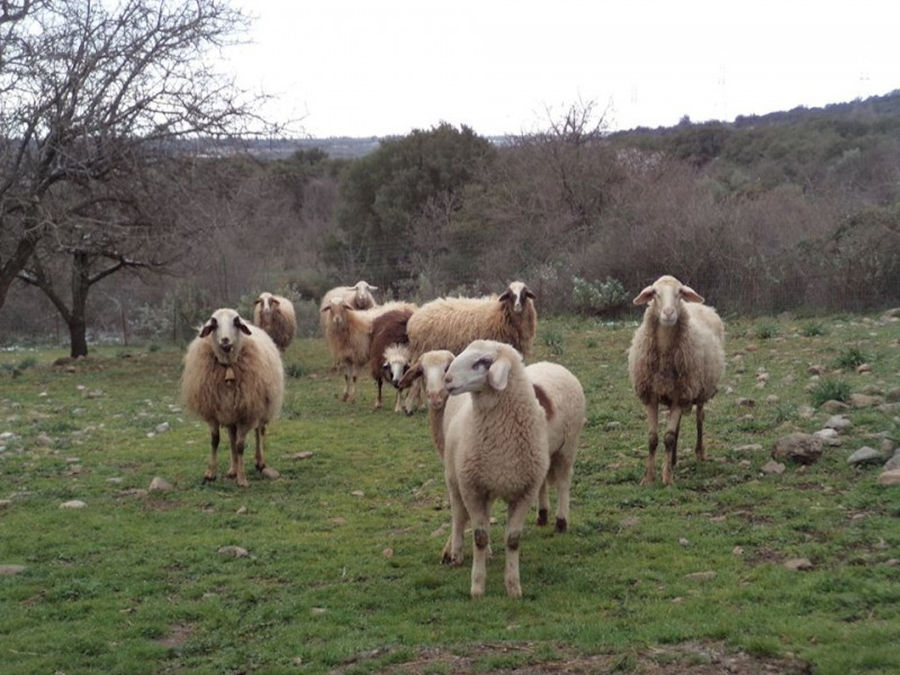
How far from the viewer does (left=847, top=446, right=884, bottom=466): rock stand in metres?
8.66

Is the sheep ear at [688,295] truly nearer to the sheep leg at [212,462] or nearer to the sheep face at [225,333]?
the sheep face at [225,333]

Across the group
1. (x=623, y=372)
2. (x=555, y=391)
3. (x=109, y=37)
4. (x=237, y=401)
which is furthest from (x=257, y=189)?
(x=555, y=391)

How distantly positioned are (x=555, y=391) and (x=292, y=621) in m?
2.78

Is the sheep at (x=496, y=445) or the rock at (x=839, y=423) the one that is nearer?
the sheep at (x=496, y=445)

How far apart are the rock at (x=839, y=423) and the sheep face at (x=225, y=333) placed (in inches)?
242

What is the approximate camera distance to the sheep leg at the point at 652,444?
30.7 feet

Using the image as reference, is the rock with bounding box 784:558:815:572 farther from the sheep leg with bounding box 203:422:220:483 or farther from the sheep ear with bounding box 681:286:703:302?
the sheep leg with bounding box 203:422:220:483

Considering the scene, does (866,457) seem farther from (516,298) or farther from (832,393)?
(516,298)

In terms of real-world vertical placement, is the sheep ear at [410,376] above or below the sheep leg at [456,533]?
above

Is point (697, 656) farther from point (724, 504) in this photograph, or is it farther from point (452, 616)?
point (724, 504)

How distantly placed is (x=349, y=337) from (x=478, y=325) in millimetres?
2938

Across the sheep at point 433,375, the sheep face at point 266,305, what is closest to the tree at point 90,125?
the sheep face at point 266,305

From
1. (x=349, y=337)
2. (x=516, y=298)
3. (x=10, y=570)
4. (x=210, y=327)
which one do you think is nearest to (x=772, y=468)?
(x=210, y=327)

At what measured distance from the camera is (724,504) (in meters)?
8.36
